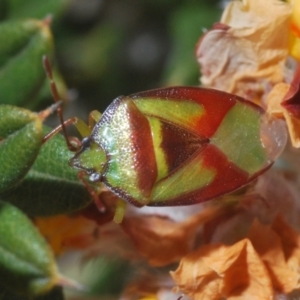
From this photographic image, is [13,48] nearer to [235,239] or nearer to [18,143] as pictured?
[18,143]

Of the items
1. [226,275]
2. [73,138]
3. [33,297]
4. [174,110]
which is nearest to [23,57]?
[73,138]

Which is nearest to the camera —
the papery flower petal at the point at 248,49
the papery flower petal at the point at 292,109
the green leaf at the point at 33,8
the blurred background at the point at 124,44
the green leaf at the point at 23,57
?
the papery flower petal at the point at 292,109

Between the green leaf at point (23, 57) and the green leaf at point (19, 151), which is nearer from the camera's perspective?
the green leaf at point (19, 151)

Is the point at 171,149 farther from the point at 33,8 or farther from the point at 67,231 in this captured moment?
the point at 33,8

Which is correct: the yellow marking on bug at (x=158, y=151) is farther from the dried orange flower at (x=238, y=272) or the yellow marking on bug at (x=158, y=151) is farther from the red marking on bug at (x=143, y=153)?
the dried orange flower at (x=238, y=272)

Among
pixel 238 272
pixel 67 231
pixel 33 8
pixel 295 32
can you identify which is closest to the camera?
pixel 238 272

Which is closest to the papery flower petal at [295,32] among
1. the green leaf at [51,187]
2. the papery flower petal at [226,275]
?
the papery flower petal at [226,275]

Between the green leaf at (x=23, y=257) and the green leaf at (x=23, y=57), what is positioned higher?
the green leaf at (x=23, y=57)
